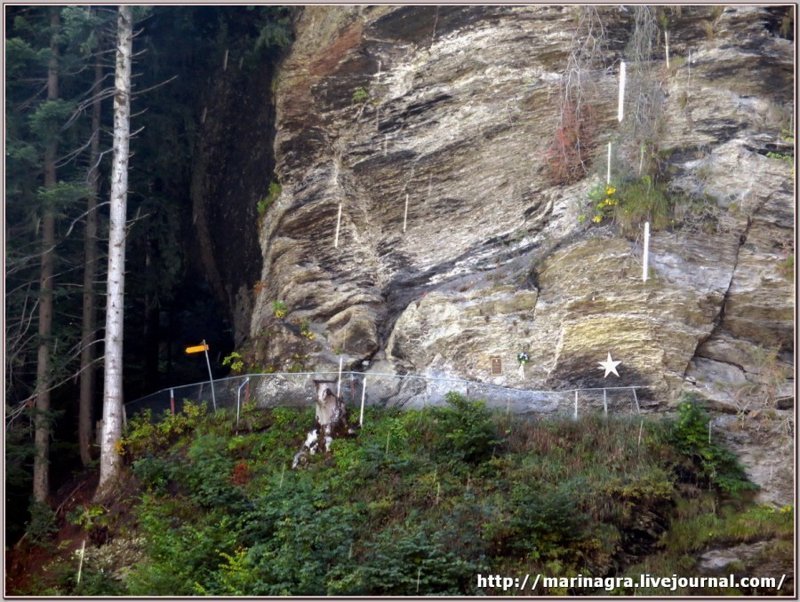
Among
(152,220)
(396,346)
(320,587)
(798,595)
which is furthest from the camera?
(152,220)

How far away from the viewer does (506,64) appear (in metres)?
19.8

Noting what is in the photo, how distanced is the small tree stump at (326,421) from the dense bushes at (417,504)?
29cm

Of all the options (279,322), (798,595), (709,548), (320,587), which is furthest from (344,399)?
(798,595)

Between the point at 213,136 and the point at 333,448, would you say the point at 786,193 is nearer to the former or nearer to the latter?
the point at 333,448

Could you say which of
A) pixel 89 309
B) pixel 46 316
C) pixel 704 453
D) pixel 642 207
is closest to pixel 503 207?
pixel 642 207

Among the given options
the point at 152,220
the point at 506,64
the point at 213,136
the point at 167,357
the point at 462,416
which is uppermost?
the point at 506,64

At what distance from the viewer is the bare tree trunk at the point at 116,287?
17.8 meters

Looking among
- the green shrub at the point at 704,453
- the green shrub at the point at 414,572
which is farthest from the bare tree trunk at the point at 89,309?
the green shrub at the point at 704,453

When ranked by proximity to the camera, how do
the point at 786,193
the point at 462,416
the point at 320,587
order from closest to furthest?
the point at 320,587, the point at 462,416, the point at 786,193

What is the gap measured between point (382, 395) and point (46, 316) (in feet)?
21.7

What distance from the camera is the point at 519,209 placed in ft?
61.7

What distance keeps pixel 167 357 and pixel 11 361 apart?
8139mm

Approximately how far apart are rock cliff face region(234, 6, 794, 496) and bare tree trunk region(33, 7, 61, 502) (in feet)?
13.5

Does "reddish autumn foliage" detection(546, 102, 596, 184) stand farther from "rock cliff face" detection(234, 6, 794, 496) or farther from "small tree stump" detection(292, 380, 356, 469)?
"small tree stump" detection(292, 380, 356, 469)
